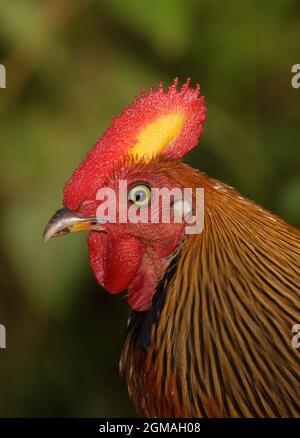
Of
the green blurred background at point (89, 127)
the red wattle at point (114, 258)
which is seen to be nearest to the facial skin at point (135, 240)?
the red wattle at point (114, 258)

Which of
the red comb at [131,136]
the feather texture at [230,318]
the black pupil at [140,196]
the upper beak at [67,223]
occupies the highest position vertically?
the red comb at [131,136]

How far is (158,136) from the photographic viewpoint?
140cm

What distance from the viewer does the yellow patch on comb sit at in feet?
4.53

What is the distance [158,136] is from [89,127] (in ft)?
2.08

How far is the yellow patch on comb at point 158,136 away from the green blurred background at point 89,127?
1.32 feet

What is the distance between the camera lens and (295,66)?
2.20 m

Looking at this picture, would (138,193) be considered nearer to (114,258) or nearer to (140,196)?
(140,196)

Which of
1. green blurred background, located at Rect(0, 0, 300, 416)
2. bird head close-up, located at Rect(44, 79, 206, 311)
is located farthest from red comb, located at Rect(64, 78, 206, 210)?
green blurred background, located at Rect(0, 0, 300, 416)

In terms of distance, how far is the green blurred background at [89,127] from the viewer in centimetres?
193

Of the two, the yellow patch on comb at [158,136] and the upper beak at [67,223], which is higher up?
the yellow patch on comb at [158,136]

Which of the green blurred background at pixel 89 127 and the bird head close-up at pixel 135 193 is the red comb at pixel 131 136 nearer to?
the bird head close-up at pixel 135 193

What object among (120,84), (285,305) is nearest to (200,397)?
(285,305)

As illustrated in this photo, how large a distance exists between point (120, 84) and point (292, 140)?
512mm

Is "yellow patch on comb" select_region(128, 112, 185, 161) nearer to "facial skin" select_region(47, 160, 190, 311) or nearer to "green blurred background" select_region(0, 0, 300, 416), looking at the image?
"facial skin" select_region(47, 160, 190, 311)
